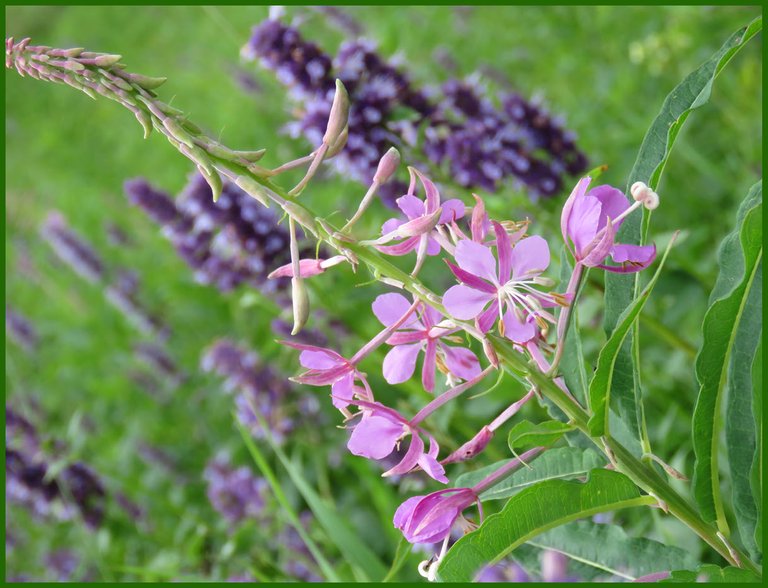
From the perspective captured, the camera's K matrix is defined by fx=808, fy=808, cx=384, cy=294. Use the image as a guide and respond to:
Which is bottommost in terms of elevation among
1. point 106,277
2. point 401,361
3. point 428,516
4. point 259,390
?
point 106,277

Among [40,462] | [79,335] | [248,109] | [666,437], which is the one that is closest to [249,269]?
[40,462]

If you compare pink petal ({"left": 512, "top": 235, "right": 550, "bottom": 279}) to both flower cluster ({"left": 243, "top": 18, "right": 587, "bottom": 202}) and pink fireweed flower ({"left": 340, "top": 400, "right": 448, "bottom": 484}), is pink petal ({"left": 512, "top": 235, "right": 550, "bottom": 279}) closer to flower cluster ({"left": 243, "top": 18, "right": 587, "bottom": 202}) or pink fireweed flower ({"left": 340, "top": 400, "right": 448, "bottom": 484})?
pink fireweed flower ({"left": 340, "top": 400, "right": 448, "bottom": 484})

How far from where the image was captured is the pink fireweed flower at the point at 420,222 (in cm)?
95

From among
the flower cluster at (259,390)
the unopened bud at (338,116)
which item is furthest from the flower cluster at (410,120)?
the unopened bud at (338,116)

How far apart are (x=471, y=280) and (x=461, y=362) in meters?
0.17

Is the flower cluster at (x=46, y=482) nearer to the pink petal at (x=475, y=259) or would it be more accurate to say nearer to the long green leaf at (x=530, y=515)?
the long green leaf at (x=530, y=515)

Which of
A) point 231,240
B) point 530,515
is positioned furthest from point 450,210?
point 231,240

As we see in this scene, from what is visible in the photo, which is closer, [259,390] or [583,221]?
[583,221]

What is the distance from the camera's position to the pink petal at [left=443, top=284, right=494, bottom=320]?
35.8 inches

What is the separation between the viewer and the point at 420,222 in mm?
950

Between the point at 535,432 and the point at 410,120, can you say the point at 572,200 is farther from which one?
the point at 410,120

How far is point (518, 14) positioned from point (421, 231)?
4.20 m

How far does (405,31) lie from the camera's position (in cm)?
486

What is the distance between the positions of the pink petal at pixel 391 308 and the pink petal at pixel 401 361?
1.7 inches
